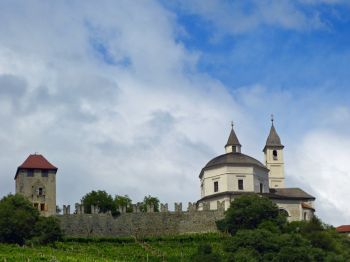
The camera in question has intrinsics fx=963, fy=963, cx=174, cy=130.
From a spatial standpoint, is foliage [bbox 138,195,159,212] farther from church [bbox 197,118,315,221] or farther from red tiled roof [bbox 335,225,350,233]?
red tiled roof [bbox 335,225,350,233]

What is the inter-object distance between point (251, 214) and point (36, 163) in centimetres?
2226

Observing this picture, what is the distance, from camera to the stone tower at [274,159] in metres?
109

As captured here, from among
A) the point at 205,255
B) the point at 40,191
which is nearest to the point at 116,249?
the point at 205,255

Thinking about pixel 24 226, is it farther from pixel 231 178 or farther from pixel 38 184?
pixel 231 178

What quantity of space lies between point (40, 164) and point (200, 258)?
2768 cm

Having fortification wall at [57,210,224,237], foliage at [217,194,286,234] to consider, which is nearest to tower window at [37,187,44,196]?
fortification wall at [57,210,224,237]

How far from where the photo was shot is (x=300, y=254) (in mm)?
72562

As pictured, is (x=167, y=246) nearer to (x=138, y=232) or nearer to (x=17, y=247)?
(x=138, y=232)

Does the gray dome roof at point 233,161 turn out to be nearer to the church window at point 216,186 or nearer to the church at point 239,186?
the church at point 239,186

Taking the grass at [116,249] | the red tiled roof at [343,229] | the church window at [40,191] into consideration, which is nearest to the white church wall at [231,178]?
the grass at [116,249]

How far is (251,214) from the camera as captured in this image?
82.7 m

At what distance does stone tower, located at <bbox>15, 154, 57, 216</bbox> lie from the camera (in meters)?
89.8

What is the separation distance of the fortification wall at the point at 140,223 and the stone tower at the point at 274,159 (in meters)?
22.2

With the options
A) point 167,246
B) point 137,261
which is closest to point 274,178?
point 167,246
